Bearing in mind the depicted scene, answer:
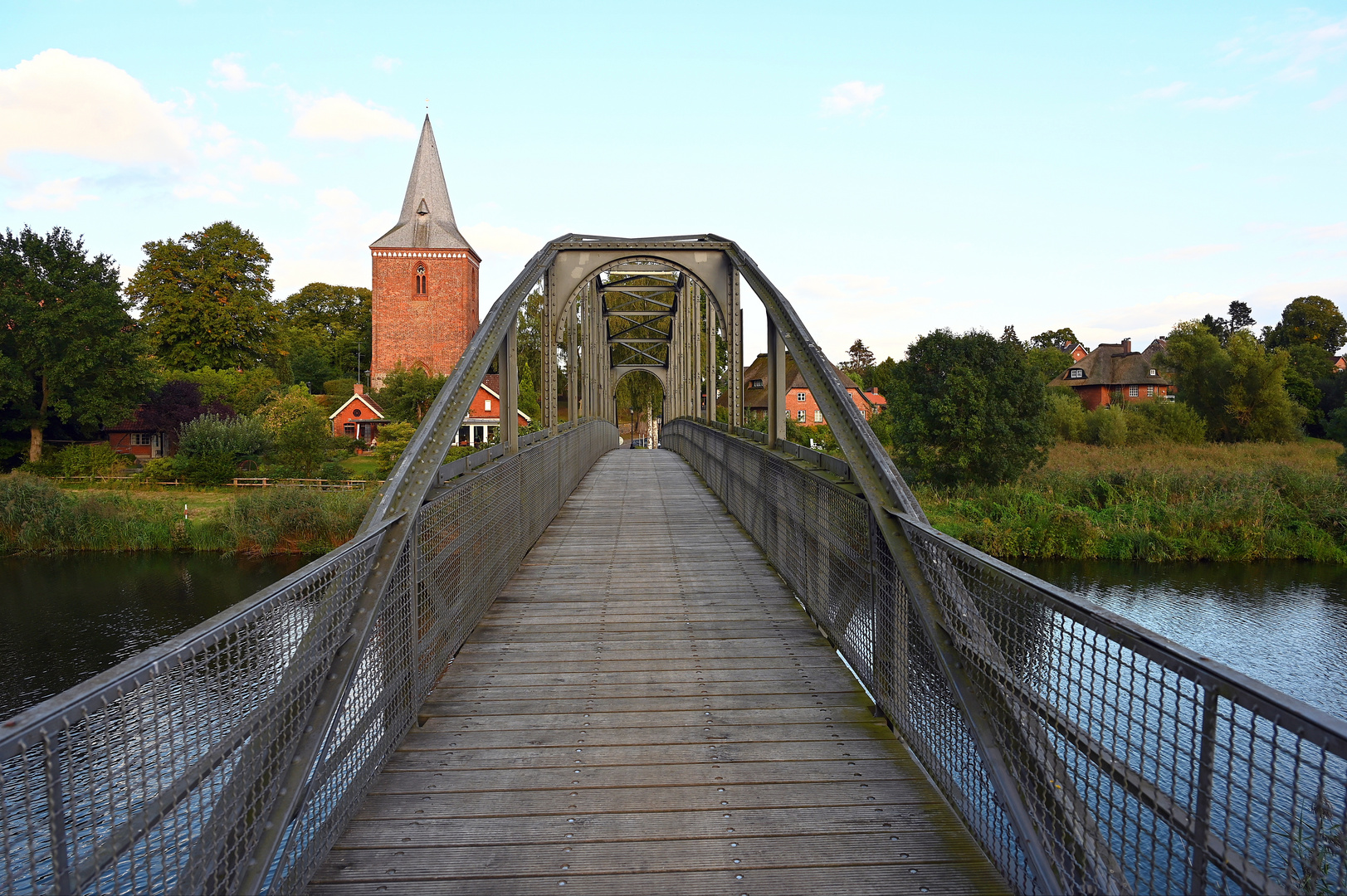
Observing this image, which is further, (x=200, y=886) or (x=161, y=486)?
(x=161, y=486)

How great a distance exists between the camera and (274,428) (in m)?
29.8

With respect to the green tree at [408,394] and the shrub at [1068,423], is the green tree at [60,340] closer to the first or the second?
the green tree at [408,394]

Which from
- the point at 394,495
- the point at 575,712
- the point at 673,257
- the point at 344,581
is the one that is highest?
the point at 673,257

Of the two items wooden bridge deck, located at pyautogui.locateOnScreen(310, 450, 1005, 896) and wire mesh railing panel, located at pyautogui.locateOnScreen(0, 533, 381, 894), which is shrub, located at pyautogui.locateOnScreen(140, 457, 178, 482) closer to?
wooden bridge deck, located at pyautogui.locateOnScreen(310, 450, 1005, 896)

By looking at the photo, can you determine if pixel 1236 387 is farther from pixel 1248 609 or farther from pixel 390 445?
pixel 390 445

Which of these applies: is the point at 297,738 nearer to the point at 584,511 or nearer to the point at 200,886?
the point at 200,886

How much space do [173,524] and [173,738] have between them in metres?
22.6

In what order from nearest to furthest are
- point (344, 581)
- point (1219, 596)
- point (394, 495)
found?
1. point (344, 581)
2. point (394, 495)
3. point (1219, 596)

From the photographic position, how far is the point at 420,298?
167ft

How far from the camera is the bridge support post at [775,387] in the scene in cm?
705

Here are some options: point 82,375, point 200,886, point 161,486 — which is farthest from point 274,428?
point 200,886

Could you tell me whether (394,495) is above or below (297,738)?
above

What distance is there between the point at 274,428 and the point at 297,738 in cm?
3079

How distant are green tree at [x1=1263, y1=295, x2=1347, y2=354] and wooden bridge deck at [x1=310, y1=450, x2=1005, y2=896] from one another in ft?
208
